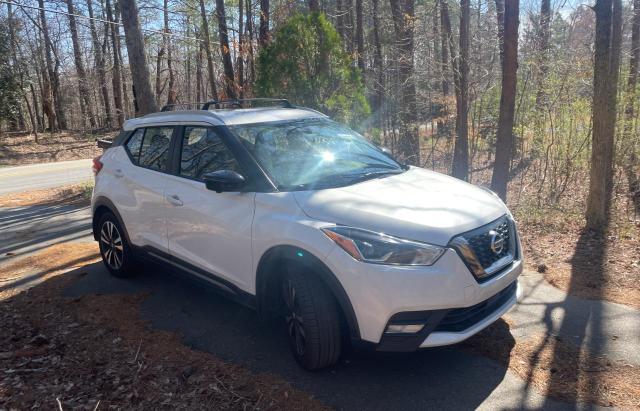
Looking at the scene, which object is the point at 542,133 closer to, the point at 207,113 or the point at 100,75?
the point at 207,113

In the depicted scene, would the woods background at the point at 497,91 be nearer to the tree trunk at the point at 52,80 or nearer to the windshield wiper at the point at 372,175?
the windshield wiper at the point at 372,175

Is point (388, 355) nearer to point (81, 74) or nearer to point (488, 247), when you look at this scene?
point (488, 247)

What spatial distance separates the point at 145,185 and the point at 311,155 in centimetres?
178

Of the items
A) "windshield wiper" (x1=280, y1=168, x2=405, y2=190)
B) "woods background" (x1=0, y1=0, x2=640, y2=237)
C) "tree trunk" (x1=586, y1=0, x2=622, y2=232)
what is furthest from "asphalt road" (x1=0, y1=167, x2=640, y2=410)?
"woods background" (x1=0, y1=0, x2=640, y2=237)

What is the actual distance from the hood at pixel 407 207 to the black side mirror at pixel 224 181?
0.47 metres

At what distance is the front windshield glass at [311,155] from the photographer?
3910mm

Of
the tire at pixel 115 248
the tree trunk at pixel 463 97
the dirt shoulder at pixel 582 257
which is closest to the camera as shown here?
the dirt shoulder at pixel 582 257

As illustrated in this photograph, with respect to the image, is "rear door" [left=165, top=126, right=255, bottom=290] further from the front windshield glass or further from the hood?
the hood

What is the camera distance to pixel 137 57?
10.5m

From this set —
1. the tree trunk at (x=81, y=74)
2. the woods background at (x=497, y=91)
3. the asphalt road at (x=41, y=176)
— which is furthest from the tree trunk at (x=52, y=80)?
the woods background at (x=497, y=91)

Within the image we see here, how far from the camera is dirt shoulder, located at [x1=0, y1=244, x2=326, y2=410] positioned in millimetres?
3219

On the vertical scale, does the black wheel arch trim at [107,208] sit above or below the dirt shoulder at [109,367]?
above

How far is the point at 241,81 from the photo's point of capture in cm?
1498

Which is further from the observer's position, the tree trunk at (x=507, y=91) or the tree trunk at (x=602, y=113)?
the tree trunk at (x=507, y=91)
